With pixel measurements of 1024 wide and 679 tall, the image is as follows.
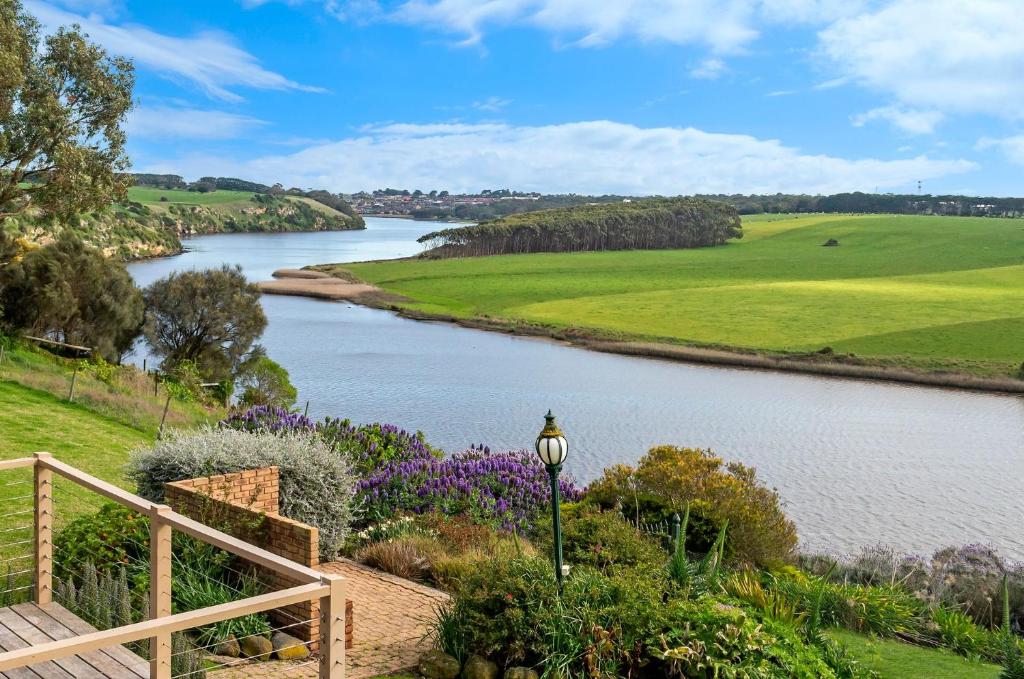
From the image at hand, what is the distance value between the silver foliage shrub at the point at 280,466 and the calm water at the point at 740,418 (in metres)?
13.7

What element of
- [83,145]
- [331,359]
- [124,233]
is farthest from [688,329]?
[124,233]

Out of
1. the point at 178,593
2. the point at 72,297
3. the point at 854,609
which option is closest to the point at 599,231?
the point at 72,297

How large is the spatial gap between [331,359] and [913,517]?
3270cm

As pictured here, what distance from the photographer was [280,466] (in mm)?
11406

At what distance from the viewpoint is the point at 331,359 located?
50562 millimetres

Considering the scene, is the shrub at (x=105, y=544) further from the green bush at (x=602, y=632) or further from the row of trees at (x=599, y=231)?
the row of trees at (x=599, y=231)

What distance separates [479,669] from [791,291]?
7531 cm

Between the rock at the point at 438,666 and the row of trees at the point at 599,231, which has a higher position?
the row of trees at the point at 599,231

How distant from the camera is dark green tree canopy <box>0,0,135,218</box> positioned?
86.3 ft

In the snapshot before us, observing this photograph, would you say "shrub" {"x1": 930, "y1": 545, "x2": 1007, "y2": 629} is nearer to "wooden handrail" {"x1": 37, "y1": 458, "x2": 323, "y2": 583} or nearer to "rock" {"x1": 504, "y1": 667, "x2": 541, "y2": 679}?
"rock" {"x1": 504, "y1": 667, "x2": 541, "y2": 679}

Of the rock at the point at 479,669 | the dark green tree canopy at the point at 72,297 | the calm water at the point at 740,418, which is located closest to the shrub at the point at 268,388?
the calm water at the point at 740,418

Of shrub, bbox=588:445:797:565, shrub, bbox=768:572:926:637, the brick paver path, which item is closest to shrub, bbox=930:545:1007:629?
shrub, bbox=768:572:926:637

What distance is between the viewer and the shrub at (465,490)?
14781 millimetres

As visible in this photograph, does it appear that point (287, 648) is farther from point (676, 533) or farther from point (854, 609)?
point (854, 609)
